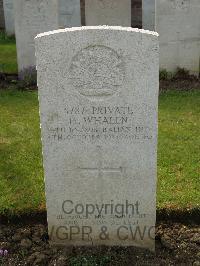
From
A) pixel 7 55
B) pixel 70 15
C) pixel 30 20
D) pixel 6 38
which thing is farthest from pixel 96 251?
pixel 6 38

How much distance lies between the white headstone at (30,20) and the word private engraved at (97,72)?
542 cm

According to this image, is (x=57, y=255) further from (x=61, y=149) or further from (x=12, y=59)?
(x=12, y=59)

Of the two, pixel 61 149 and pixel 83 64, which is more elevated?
pixel 83 64

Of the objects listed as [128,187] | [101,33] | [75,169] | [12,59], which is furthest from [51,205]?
[12,59]

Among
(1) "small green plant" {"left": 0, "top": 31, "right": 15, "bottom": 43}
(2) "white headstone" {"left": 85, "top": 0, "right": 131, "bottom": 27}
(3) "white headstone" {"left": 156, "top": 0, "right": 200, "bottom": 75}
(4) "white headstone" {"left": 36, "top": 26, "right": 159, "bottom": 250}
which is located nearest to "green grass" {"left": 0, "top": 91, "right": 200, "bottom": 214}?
(4) "white headstone" {"left": 36, "top": 26, "right": 159, "bottom": 250}

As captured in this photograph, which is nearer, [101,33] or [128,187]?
[101,33]

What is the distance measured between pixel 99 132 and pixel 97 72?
45 cm

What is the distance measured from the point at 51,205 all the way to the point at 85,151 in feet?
1.78

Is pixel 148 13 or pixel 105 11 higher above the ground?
pixel 105 11

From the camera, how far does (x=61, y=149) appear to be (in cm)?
359

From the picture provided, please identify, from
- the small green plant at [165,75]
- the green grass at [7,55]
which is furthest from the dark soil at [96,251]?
the green grass at [7,55]

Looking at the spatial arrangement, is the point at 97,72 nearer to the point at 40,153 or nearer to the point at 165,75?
the point at 40,153

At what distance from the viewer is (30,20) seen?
855 centimetres

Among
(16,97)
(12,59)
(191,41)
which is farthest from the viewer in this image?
(12,59)
